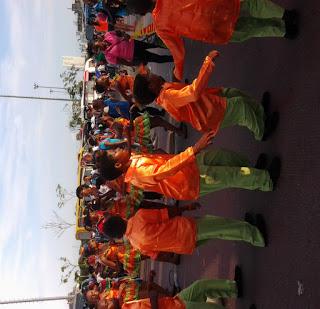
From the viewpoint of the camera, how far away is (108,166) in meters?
4.49

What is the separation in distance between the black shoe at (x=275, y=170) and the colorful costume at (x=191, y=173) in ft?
0.15

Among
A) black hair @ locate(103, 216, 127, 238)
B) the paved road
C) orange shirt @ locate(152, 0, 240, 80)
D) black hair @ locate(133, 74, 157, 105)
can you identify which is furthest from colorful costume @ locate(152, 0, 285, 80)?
black hair @ locate(103, 216, 127, 238)

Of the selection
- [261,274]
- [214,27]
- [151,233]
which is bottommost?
[261,274]

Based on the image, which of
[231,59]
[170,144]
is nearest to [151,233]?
[231,59]

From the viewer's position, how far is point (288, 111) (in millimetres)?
4699

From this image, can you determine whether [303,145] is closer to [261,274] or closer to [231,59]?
[261,274]

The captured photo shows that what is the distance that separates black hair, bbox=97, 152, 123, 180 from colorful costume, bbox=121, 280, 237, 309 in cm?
137

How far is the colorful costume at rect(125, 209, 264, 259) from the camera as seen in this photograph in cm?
455

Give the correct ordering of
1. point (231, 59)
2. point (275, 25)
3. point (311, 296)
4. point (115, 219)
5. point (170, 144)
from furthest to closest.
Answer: point (170, 144)
point (231, 59)
point (115, 219)
point (275, 25)
point (311, 296)

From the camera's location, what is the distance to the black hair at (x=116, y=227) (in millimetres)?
4953

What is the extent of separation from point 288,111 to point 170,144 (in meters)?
4.47

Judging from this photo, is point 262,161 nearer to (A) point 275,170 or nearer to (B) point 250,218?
(A) point 275,170

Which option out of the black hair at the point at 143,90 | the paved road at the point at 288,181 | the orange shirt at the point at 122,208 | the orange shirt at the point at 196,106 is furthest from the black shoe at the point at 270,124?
the orange shirt at the point at 122,208

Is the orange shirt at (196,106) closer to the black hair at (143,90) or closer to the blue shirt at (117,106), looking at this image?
the black hair at (143,90)
